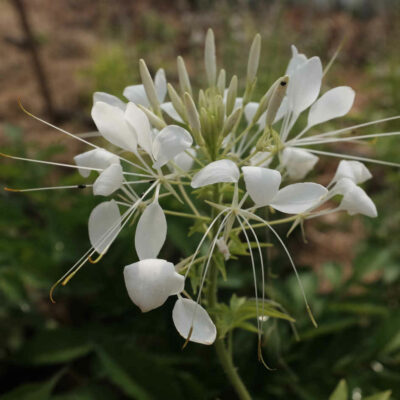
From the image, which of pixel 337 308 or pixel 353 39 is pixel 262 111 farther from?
pixel 353 39

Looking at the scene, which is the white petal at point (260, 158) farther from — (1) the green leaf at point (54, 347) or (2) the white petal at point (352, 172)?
(1) the green leaf at point (54, 347)

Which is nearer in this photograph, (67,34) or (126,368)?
(126,368)

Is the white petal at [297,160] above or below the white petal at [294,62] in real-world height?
below

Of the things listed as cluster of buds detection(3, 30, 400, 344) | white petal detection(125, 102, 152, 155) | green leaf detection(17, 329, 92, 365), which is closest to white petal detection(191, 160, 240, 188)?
cluster of buds detection(3, 30, 400, 344)

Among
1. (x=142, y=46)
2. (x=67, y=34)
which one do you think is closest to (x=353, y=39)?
(x=142, y=46)

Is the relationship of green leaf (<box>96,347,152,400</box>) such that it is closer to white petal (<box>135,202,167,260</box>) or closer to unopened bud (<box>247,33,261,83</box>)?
white petal (<box>135,202,167,260</box>)

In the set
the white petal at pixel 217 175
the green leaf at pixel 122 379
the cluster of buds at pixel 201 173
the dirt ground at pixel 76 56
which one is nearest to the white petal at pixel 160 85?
the cluster of buds at pixel 201 173
